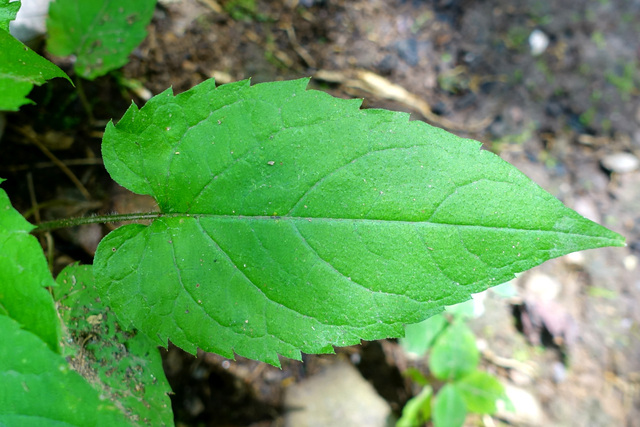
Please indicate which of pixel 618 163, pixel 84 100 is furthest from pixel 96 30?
pixel 618 163

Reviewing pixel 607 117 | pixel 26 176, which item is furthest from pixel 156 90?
pixel 607 117

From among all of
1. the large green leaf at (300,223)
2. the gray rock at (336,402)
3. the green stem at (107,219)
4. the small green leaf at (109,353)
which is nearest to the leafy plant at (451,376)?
the gray rock at (336,402)

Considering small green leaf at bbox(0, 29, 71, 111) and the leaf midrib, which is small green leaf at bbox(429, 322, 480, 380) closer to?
the leaf midrib

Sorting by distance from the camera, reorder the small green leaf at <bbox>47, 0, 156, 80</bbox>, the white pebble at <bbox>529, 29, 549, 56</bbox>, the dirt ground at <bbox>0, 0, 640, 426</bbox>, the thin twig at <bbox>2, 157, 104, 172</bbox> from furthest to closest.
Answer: the white pebble at <bbox>529, 29, 549, 56</bbox>
the dirt ground at <bbox>0, 0, 640, 426</bbox>
the thin twig at <bbox>2, 157, 104, 172</bbox>
the small green leaf at <bbox>47, 0, 156, 80</bbox>

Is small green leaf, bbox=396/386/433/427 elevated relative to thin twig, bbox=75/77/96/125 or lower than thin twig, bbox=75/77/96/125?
lower

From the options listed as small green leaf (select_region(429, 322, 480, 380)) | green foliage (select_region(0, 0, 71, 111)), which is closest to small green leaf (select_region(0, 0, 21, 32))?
green foliage (select_region(0, 0, 71, 111))

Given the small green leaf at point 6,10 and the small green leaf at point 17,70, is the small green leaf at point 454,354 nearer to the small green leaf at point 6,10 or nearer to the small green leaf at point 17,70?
the small green leaf at point 17,70
